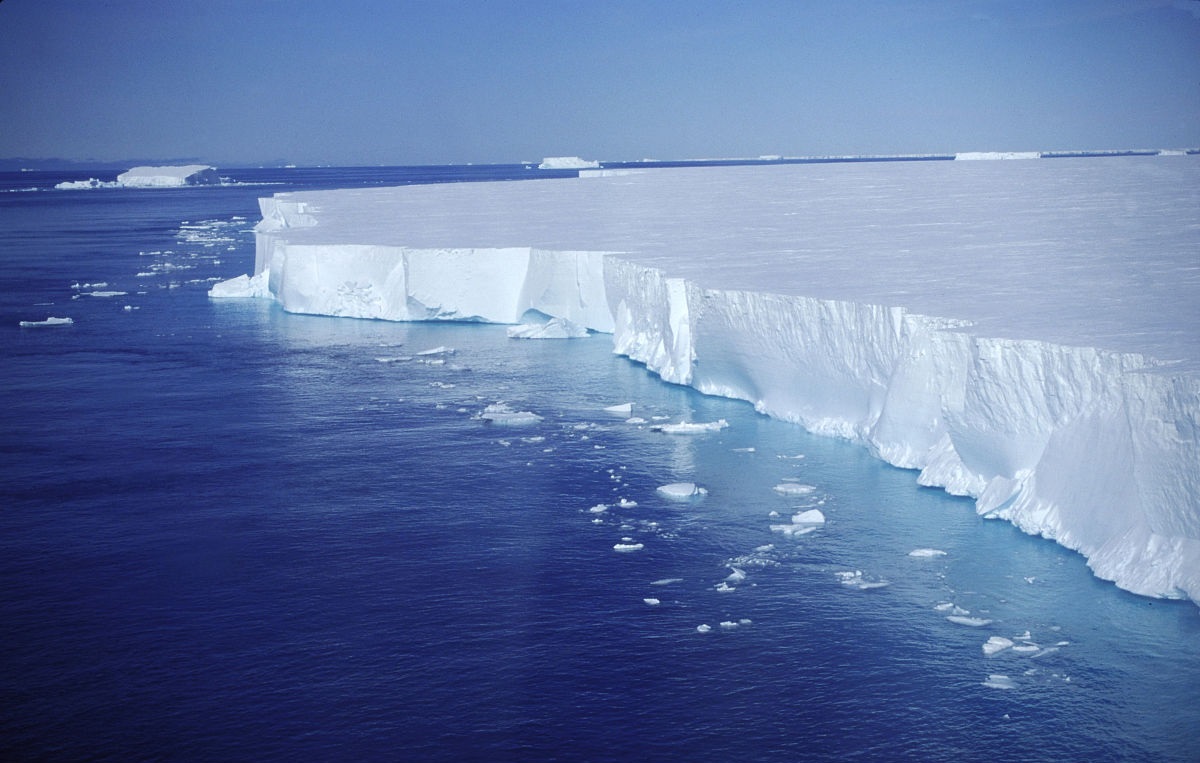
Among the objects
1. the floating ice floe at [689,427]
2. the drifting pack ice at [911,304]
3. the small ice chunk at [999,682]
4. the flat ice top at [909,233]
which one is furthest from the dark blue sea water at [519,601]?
the flat ice top at [909,233]

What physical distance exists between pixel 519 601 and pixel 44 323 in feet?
51.7

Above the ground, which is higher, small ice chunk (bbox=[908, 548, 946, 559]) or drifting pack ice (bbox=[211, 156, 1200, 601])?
drifting pack ice (bbox=[211, 156, 1200, 601])

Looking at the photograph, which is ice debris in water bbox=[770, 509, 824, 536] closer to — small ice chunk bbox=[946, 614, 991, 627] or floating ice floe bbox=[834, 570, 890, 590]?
floating ice floe bbox=[834, 570, 890, 590]

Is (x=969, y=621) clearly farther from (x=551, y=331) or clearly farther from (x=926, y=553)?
(x=551, y=331)

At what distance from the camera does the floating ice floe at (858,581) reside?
860 cm

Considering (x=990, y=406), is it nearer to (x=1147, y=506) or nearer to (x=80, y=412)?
(x=1147, y=506)

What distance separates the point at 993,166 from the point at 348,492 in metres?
30.8

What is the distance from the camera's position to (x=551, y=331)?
1911cm

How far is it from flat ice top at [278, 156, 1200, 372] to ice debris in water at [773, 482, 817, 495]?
7.00 feet

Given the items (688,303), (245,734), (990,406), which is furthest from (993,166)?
(245,734)

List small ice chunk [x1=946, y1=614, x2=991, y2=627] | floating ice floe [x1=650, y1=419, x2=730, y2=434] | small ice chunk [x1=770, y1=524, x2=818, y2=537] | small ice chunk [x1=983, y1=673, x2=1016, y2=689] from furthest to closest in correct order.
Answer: floating ice floe [x1=650, y1=419, x2=730, y2=434] → small ice chunk [x1=770, y1=524, x2=818, y2=537] → small ice chunk [x1=946, y1=614, x2=991, y2=627] → small ice chunk [x1=983, y1=673, x2=1016, y2=689]

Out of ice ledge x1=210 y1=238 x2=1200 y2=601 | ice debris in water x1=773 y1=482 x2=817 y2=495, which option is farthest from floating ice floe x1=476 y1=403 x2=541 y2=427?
ice debris in water x1=773 y1=482 x2=817 y2=495

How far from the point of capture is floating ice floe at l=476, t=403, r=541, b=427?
13.4 meters

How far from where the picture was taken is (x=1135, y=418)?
27.3ft
